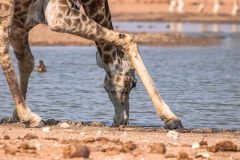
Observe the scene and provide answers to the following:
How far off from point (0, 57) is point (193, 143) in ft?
7.42

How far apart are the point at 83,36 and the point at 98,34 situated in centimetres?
16

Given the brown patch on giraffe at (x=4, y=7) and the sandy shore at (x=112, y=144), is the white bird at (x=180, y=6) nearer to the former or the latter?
the sandy shore at (x=112, y=144)

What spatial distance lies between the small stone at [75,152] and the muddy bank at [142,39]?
1772cm

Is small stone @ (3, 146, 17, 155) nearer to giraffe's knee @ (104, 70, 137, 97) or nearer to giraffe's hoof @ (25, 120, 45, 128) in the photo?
giraffe's hoof @ (25, 120, 45, 128)

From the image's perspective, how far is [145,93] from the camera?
1386 cm

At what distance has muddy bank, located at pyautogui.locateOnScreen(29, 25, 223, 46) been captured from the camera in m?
25.3

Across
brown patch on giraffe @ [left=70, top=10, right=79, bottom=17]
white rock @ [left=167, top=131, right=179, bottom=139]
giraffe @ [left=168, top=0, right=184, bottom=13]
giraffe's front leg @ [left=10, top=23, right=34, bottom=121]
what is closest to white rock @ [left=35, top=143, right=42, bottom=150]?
white rock @ [left=167, top=131, right=179, bottom=139]

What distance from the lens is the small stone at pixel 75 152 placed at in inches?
266

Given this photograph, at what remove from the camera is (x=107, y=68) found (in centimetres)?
1025

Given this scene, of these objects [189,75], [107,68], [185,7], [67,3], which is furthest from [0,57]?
[185,7]

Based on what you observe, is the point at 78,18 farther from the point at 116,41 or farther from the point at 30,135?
the point at 30,135

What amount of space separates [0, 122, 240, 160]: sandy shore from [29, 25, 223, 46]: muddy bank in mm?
15571

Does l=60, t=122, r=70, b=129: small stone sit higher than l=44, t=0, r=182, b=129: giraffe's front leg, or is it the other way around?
l=44, t=0, r=182, b=129: giraffe's front leg

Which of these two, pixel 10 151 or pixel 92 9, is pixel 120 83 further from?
pixel 10 151
